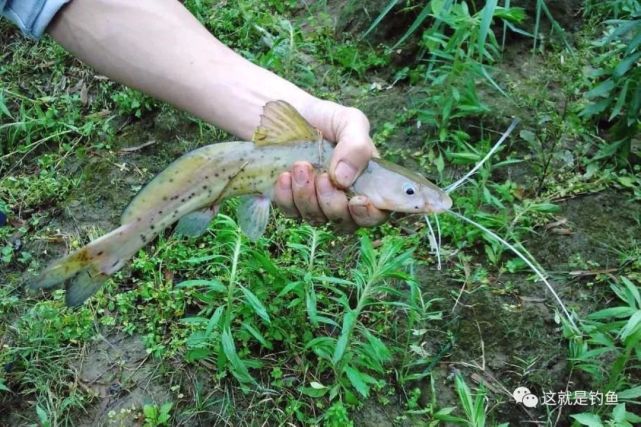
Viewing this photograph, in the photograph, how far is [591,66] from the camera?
4.00 m

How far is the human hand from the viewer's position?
88.8 inches

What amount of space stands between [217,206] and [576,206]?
1904mm

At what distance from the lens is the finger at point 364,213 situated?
7.50 feet

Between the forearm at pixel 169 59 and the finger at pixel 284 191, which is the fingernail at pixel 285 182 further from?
the forearm at pixel 169 59

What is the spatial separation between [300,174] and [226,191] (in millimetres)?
248

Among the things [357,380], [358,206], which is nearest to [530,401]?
[357,380]

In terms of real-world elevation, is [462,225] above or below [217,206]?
below

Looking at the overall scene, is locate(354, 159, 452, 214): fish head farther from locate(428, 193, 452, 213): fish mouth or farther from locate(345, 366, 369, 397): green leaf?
locate(345, 366, 369, 397): green leaf

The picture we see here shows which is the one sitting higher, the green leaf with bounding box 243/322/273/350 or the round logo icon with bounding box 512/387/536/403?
the green leaf with bounding box 243/322/273/350

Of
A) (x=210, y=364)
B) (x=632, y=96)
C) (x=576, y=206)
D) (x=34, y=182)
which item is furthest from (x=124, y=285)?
(x=632, y=96)

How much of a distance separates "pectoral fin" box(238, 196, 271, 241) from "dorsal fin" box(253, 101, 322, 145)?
205 millimetres

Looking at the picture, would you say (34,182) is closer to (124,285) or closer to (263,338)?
(124,285)

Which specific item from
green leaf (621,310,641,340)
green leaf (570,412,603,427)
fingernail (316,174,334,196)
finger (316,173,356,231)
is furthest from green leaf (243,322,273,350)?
green leaf (621,310,641,340)

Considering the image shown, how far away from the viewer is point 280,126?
2262mm
